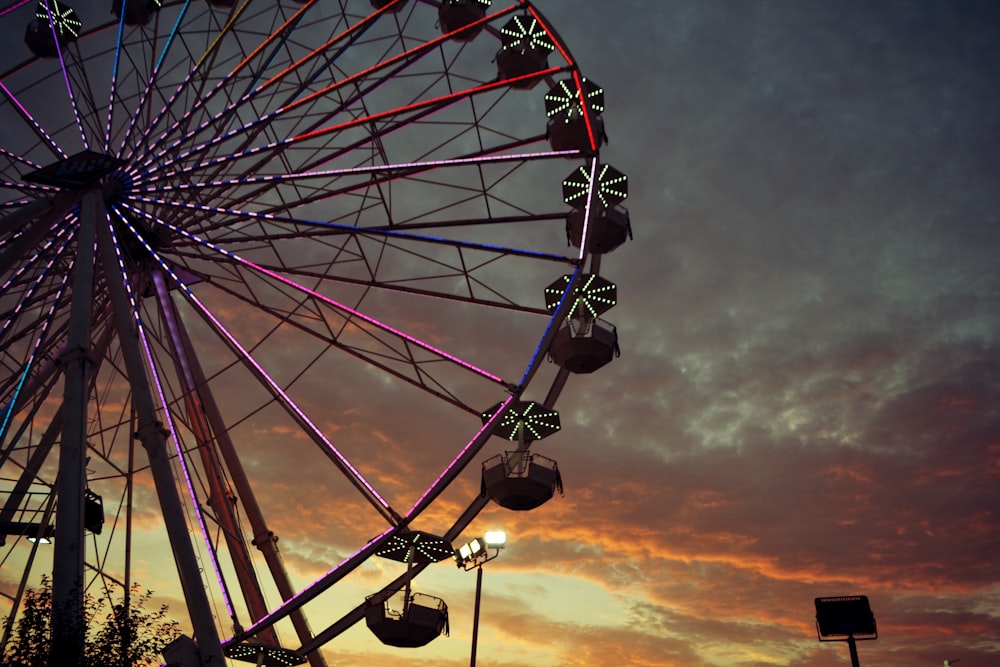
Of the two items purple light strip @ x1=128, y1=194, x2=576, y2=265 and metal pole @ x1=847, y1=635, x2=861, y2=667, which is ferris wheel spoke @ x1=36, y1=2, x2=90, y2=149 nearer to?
purple light strip @ x1=128, y1=194, x2=576, y2=265

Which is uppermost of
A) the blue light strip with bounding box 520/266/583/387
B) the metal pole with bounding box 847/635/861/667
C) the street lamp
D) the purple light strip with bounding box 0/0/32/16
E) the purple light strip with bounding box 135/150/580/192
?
the purple light strip with bounding box 0/0/32/16

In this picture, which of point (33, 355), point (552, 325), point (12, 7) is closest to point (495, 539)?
point (552, 325)

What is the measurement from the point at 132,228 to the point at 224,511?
6.23 metres

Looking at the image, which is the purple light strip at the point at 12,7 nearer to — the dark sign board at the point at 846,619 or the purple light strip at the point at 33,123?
the purple light strip at the point at 33,123

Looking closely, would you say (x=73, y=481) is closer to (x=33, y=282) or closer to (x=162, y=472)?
(x=162, y=472)

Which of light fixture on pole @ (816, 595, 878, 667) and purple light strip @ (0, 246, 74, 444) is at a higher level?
purple light strip @ (0, 246, 74, 444)

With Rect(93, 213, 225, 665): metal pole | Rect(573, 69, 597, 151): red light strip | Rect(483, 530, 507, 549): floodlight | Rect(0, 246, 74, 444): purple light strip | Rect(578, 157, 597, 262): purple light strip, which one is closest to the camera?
Rect(93, 213, 225, 665): metal pole

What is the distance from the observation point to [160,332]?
20.9 m

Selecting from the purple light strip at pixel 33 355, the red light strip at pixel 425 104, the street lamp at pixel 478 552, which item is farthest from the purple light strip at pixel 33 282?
the street lamp at pixel 478 552

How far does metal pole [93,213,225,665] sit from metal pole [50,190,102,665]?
439 millimetres

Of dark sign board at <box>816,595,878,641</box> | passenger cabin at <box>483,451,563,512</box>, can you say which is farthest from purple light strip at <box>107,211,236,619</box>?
dark sign board at <box>816,595,878,641</box>

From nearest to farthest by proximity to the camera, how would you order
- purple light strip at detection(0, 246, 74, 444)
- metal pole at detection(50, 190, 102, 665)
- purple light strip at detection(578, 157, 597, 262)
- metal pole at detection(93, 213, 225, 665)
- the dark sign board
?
1. metal pole at detection(50, 190, 102, 665)
2. metal pole at detection(93, 213, 225, 665)
3. purple light strip at detection(0, 246, 74, 444)
4. the dark sign board
5. purple light strip at detection(578, 157, 597, 262)

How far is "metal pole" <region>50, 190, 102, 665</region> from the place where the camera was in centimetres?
1143

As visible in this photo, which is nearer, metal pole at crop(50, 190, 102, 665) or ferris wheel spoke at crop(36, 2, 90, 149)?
metal pole at crop(50, 190, 102, 665)
